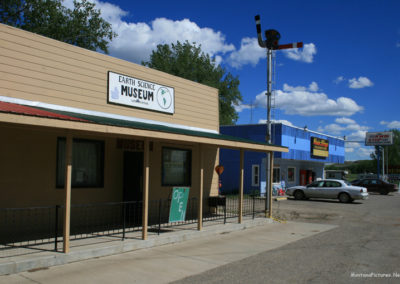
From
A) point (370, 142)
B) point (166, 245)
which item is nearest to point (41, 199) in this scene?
point (166, 245)

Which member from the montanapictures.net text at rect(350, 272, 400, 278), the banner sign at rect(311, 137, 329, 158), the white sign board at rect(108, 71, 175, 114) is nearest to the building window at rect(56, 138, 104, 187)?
the white sign board at rect(108, 71, 175, 114)

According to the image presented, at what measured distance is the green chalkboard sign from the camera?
979cm

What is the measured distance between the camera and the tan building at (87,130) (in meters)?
8.28

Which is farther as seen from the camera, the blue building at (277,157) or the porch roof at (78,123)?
the blue building at (277,157)

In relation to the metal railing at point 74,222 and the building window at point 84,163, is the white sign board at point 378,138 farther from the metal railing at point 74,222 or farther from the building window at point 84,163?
the building window at point 84,163

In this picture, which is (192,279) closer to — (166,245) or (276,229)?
(166,245)

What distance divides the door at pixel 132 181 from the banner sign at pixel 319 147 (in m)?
23.0

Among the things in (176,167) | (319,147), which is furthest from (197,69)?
(176,167)

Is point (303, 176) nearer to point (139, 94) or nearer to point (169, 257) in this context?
point (139, 94)

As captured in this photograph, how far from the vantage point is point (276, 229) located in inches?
483

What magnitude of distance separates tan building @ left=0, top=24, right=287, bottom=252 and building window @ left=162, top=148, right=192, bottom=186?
34mm

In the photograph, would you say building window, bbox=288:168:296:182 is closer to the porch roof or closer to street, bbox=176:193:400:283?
street, bbox=176:193:400:283

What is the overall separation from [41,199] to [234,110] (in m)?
39.8

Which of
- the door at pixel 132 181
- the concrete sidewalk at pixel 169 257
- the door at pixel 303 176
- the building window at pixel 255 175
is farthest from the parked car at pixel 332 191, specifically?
the door at pixel 132 181
